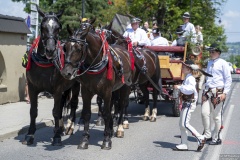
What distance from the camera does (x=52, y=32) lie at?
8.12 m

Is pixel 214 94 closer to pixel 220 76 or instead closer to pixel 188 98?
pixel 220 76

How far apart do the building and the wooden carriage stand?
14.7 feet

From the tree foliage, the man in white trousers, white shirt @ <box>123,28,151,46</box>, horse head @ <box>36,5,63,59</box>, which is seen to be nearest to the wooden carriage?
white shirt @ <box>123,28,151,46</box>

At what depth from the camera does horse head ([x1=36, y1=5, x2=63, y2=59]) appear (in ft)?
26.1

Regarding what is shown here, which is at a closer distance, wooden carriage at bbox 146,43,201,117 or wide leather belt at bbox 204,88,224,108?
wide leather belt at bbox 204,88,224,108

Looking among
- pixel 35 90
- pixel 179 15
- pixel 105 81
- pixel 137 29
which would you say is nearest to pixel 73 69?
pixel 105 81

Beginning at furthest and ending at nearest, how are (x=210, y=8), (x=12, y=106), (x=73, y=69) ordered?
(x=210, y=8)
(x=12, y=106)
(x=73, y=69)

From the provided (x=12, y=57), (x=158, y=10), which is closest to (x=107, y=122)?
(x=12, y=57)

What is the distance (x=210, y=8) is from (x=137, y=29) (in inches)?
1169

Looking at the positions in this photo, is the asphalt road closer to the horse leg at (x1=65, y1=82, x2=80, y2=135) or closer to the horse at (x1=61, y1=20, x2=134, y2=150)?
the horse leg at (x1=65, y1=82, x2=80, y2=135)

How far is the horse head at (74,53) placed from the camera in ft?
24.7

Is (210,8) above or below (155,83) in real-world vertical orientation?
above

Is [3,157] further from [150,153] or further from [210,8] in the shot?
[210,8]

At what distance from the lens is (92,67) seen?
8.02 metres
